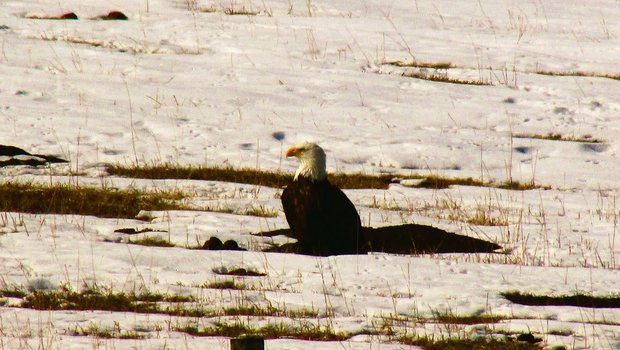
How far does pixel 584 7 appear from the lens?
2945cm

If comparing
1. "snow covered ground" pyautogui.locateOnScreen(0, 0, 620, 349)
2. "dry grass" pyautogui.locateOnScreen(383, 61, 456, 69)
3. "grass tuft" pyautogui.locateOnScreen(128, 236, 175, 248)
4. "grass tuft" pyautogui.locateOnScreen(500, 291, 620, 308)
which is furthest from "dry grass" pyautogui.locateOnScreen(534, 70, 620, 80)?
"grass tuft" pyautogui.locateOnScreen(500, 291, 620, 308)

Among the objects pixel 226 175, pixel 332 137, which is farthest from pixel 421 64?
pixel 226 175

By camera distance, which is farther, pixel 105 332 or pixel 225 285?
pixel 225 285

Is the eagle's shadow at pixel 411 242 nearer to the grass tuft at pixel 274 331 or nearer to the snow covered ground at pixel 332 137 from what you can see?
the snow covered ground at pixel 332 137

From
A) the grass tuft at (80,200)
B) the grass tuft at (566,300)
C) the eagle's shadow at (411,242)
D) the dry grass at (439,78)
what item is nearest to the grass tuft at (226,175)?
the grass tuft at (80,200)

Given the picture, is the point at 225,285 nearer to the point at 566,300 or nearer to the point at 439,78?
the point at 566,300

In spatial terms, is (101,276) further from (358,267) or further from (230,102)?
(230,102)

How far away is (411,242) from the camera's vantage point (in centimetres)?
1227

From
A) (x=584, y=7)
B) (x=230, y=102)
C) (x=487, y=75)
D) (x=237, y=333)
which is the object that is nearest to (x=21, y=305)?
(x=237, y=333)

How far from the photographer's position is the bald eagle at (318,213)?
11.3 m

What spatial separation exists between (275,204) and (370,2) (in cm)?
1480

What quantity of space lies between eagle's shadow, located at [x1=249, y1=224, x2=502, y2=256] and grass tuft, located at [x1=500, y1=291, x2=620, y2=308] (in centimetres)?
203

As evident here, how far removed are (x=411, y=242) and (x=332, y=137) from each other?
20.1ft

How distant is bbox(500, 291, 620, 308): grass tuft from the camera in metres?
9.52
